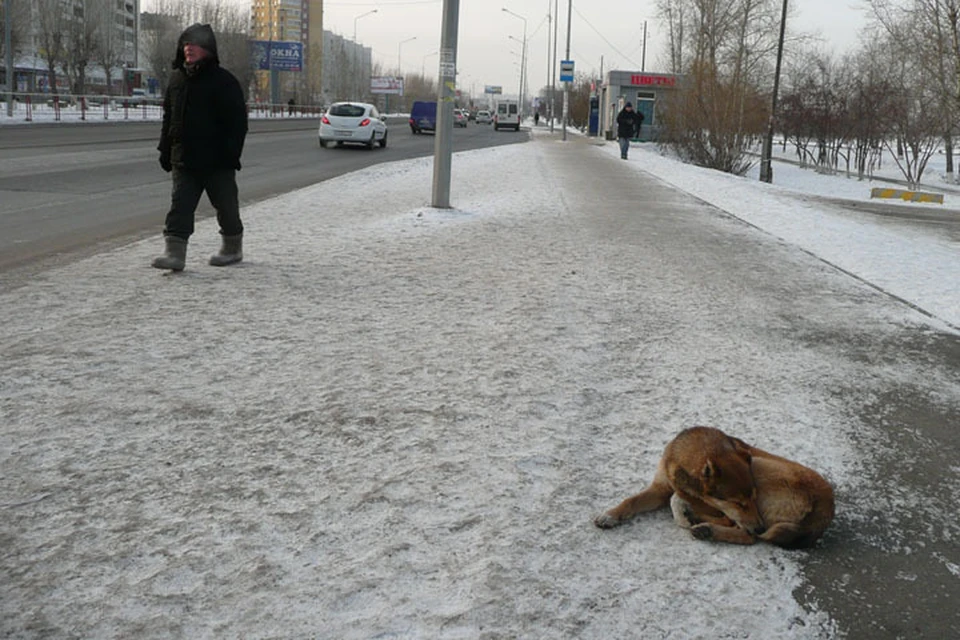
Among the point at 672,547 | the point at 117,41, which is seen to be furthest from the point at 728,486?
the point at 117,41

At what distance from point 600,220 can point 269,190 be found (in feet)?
20.2

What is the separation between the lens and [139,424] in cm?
359

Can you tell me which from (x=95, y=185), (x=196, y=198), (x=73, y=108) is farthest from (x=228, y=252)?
(x=73, y=108)

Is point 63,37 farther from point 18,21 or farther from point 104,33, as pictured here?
point 18,21

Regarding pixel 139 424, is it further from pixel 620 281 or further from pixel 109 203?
pixel 109 203

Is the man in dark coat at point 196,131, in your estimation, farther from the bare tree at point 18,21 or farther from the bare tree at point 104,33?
the bare tree at point 104,33

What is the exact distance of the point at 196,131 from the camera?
6.54m

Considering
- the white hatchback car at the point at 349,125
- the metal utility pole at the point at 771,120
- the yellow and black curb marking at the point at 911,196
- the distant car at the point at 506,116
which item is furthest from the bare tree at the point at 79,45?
the yellow and black curb marking at the point at 911,196

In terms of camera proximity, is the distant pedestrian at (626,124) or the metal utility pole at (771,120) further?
the metal utility pole at (771,120)

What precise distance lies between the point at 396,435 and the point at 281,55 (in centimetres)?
9772

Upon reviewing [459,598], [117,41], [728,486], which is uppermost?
[117,41]

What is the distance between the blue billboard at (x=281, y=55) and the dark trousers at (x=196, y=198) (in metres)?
91.4

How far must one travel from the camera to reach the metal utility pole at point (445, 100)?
10922 millimetres

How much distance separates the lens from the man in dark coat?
21.4 ft
